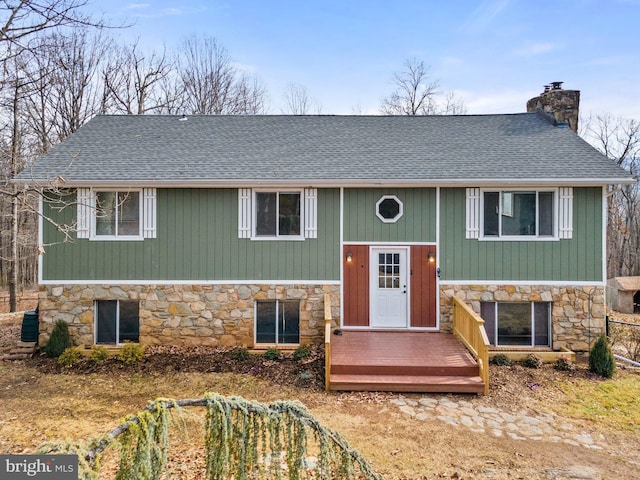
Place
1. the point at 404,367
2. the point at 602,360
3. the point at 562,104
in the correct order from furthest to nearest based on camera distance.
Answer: the point at 562,104 → the point at 602,360 → the point at 404,367

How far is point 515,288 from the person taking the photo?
328 inches

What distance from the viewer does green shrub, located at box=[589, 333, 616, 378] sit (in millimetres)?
7395

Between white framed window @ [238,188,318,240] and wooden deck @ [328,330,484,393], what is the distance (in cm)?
272

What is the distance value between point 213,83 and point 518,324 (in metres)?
19.8

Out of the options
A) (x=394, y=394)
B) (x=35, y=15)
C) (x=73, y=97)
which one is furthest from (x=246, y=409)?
(x=73, y=97)

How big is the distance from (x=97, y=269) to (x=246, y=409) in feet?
24.2

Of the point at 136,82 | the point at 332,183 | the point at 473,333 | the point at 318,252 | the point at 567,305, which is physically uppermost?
the point at 136,82

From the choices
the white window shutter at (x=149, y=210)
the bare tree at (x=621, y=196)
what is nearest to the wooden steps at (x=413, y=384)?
the white window shutter at (x=149, y=210)

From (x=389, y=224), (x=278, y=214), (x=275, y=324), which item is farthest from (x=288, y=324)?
(x=389, y=224)

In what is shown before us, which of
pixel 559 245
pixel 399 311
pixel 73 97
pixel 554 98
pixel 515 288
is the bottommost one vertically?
pixel 399 311

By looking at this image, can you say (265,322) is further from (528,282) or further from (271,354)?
(528,282)

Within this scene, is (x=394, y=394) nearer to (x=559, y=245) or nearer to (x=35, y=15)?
(x=559, y=245)

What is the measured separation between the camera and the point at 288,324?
858 centimetres

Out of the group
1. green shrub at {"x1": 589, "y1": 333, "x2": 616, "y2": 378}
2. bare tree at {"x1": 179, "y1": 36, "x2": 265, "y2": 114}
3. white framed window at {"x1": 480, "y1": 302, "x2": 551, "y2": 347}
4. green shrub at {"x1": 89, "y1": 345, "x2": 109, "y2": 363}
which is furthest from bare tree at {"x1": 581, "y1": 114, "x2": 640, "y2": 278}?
green shrub at {"x1": 89, "y1": 345, "x2": 109, "y2": 363}
